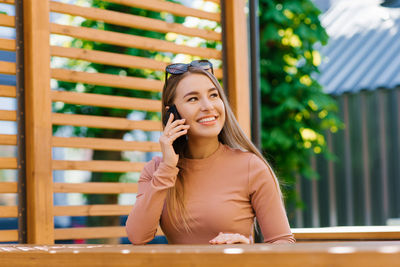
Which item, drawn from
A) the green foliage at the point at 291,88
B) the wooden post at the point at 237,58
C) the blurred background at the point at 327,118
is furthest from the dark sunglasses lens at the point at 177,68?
the green foliage at the point at 291,88

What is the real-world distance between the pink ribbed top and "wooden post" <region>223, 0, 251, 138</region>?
1824 millimetres

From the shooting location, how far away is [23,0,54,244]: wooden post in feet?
9.66

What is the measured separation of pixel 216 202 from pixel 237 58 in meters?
2.14

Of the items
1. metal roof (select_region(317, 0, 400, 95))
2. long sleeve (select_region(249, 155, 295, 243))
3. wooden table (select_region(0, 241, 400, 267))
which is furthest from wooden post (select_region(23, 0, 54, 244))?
metal roof (select_region(317, 0, 400, 95))

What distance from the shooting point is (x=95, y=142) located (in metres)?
3.43

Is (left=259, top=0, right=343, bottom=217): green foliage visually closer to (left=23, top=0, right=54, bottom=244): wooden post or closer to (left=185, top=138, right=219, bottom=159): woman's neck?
(left=23, top=0, right=54, bottom=244): wooden post

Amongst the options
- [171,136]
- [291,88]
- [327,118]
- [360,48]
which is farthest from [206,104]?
[360,48]

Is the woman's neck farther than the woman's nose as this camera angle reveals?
Yes

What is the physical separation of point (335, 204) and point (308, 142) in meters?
1.67

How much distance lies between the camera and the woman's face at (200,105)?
218 centimetres

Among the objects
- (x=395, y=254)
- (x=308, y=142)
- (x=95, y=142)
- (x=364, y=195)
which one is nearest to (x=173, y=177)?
(x=395, y=254)

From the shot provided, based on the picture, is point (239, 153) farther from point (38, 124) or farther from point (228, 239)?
point (38, 124)

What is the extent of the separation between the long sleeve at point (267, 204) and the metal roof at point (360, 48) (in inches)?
366

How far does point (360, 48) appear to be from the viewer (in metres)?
12.4
